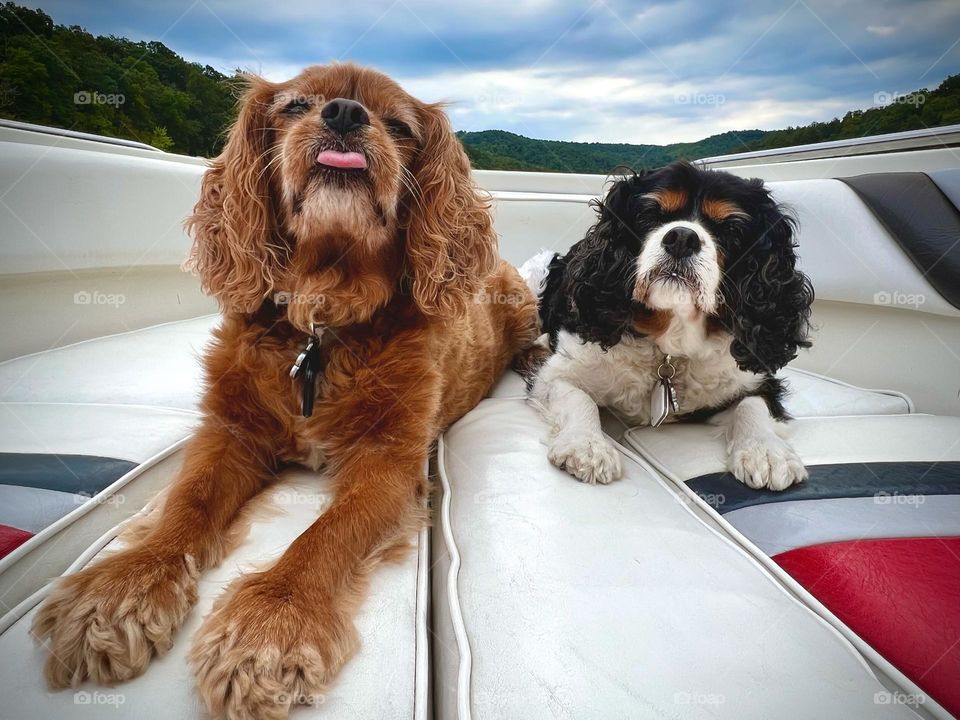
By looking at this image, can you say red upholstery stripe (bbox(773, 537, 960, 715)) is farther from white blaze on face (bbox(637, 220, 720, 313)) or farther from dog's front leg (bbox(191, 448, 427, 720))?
dog's front leg (bbox(191, 448, 427, 720))

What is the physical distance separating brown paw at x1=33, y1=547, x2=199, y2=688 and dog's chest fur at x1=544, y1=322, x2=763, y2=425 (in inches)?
57.7

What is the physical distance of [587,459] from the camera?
4.89ft

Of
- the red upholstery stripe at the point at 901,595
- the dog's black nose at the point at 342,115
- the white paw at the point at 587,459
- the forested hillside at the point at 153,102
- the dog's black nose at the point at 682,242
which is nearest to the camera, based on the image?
the red upholstery stripe at the point at 901,595

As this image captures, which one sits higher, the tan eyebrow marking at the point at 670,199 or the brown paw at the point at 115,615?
the tan eyebrow marking at the point at 670,199

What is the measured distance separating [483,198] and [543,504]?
1.21 m

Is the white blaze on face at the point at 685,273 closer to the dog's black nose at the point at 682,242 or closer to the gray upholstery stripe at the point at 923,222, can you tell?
the dog's black nose at the point at 682,242

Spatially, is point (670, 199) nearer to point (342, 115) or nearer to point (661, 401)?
point (661, 401)

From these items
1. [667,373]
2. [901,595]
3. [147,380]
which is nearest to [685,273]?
[667,373]

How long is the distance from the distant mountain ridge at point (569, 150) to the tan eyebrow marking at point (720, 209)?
1001mm

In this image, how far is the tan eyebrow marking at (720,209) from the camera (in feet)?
5.71

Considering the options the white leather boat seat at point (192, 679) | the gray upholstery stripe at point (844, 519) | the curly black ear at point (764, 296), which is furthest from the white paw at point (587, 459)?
the curly black ear at point (764, 296)

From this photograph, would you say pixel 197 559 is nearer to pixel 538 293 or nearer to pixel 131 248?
pixel 131 248

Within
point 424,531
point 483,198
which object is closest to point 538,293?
point 483,198

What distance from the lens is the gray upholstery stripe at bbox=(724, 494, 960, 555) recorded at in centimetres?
119
